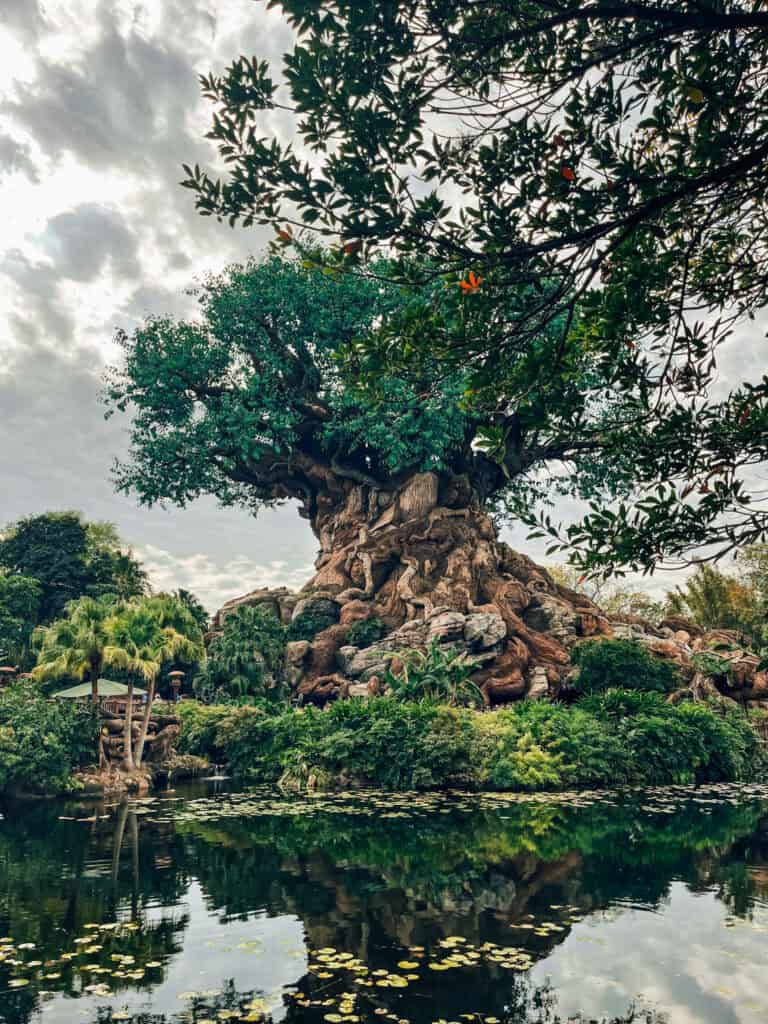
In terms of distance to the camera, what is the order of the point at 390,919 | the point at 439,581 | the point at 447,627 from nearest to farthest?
the point at 390,919
the point at 447,627
the point at 439,581

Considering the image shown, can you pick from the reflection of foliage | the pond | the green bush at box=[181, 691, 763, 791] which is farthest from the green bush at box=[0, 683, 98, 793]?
the reflection of foliage

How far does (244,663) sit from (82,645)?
8.88 meters

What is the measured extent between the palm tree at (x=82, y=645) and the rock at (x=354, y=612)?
11288 mm

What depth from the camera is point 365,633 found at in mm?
29797

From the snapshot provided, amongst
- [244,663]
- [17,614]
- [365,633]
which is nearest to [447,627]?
[365,633]

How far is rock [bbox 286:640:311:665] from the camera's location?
30.0 m

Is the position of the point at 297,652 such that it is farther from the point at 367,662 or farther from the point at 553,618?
the point at 553,618

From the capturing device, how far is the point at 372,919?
24.5ft

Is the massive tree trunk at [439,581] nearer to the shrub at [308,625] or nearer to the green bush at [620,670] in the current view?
the shrub at [308,625]

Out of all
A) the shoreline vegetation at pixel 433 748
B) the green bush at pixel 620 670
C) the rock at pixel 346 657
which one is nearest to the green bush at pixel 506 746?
the shoreline vegetation at pixel 433 748

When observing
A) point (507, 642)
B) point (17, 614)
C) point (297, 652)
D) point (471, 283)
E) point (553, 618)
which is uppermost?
point (17, 614)

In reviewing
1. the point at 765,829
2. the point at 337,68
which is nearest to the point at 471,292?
the point at 337,68

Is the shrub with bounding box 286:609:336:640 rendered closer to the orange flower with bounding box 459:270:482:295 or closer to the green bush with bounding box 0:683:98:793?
the green bush with bounding box 0:683:98:793

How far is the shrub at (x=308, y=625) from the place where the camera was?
104ft
